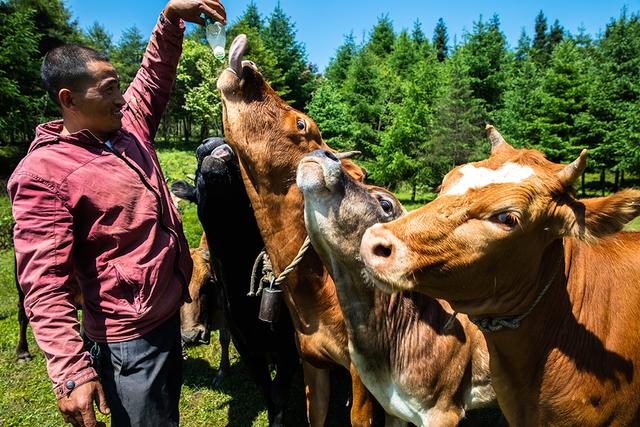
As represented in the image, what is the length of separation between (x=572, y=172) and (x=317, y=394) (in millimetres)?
2754

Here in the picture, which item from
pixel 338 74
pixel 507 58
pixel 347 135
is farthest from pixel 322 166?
pixel 338 74

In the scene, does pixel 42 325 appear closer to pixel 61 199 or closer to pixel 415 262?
pixel 61 199

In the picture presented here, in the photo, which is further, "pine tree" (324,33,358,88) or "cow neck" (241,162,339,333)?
"pine tree" (324,33,358,88)

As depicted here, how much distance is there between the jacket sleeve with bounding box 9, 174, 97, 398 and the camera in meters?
1.87

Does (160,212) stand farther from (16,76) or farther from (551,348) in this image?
(16,76)

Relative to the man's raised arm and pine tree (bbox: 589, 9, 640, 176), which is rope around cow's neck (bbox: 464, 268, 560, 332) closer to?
the man's raised arm

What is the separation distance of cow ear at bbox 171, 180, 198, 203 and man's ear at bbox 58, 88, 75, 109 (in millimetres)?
1313

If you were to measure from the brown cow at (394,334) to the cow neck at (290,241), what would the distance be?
328mm

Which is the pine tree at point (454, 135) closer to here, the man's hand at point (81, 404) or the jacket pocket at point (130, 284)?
the jacket pocket at point (130, 284)

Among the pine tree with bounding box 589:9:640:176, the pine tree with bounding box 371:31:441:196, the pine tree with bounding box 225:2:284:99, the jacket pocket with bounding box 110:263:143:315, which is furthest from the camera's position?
the pine tree with bounding box 225:2:284:99

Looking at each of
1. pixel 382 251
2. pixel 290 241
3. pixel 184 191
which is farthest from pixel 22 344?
pixel 382 251

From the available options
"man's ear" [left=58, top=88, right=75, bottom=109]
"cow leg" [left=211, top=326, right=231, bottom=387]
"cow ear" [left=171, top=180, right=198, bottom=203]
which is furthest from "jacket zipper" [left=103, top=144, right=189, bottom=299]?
"cow leg" [left=211, top=326, right=231, bottom=387]

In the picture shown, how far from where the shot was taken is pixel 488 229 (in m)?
1.79

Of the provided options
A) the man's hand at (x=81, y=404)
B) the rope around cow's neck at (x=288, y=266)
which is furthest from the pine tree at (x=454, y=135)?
the man's hand at (x=81, y=404)
